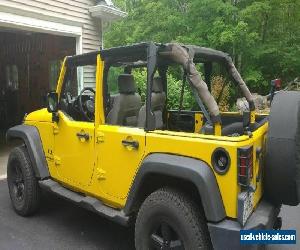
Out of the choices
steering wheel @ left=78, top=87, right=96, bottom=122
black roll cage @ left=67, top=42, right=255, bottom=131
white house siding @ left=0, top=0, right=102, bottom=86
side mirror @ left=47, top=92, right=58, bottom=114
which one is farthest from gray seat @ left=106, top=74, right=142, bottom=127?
white house siding @ left=0, top=0, right=102, bottom=86

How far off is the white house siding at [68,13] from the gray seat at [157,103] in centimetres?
407

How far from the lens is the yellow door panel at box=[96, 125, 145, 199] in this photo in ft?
11.9

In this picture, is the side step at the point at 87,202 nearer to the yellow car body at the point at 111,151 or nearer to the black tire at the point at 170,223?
the yellow car body at the point at 111,151

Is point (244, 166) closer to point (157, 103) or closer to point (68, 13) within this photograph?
point (157, 103)

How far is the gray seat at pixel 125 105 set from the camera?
420 centimetres

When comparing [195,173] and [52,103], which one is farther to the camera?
[52,103]

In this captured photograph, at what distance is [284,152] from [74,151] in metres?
2.34

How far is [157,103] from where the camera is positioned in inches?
165

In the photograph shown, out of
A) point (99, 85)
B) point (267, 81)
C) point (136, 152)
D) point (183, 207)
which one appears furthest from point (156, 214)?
point (267, 81)

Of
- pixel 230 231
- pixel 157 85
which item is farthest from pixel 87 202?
pixel 230 231

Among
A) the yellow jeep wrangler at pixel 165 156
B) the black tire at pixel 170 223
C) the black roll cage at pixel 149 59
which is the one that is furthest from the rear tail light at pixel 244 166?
the black roll cage at pixel 149 59

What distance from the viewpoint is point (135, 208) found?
370 cm

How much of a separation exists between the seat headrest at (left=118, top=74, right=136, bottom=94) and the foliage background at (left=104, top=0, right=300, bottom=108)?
1142cm

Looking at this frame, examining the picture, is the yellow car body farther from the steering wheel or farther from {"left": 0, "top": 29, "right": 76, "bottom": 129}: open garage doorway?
{"left": 0, "top": 29, "right": 76, "bottom": 129}: open garage doorway
